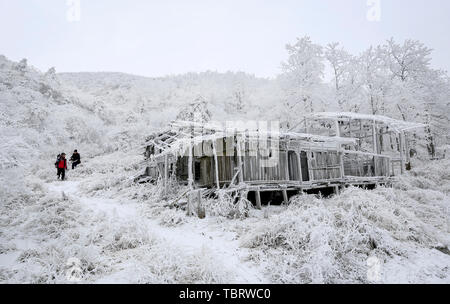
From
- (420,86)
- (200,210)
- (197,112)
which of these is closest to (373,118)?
(420,86)

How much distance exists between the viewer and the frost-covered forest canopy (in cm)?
614

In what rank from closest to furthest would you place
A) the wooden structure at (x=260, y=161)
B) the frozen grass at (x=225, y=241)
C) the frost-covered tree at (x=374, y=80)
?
the frozen grass at (x=225, y=241), the wooden structure at (x=260, y=161), the frost-covered tree at (x=374, y=80)

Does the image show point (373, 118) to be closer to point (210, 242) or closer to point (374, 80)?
point (374, 80)

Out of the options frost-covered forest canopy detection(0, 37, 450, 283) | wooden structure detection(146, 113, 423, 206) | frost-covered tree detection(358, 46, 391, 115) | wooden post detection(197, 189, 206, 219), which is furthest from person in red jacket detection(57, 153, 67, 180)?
frost-covered tree detection(358, 46, 391, 115)

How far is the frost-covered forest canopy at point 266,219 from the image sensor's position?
6137 mm

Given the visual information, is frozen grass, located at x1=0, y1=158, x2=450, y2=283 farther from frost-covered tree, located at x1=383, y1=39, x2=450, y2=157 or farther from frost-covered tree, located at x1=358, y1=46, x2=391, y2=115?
frost-covered tree, located at x1=358, y1=46, x2=391, y2=115

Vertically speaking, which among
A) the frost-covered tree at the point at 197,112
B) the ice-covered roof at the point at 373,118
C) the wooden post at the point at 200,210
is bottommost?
the wooden post at the point at 200,210

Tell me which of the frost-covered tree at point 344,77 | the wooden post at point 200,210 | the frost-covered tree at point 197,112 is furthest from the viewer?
the frost-covered tree at point 197,112

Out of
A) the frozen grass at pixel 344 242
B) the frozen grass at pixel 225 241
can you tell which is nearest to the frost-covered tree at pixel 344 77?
the frozen grass at pixel 225 241

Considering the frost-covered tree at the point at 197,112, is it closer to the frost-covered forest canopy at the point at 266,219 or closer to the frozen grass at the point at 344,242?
the frost-covered forest canopy at the point at 266,219

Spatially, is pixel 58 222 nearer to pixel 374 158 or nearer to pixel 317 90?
pixel 374 158

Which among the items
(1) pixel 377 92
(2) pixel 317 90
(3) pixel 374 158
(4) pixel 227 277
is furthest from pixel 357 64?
(4) pixel 227 277
